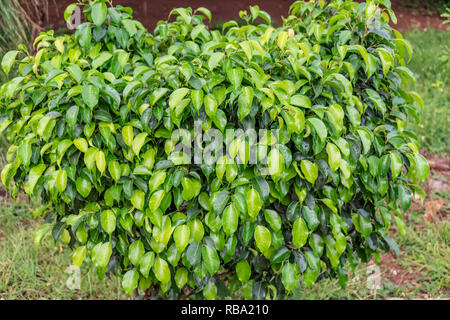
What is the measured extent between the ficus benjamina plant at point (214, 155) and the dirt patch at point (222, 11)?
411 centimetres

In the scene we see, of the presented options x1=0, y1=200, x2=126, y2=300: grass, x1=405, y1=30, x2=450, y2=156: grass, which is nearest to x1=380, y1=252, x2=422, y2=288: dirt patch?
x1=405, y1=30, x2=450, y2=156: grass

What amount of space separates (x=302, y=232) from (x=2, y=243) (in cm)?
226

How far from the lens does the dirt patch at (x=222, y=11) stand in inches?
255

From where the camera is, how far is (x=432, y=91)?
4.83 meters

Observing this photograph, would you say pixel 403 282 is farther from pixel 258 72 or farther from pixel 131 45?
pixel 131 45

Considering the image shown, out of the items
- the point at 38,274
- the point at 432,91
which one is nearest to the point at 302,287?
the point at 38,274

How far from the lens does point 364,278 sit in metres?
2.82

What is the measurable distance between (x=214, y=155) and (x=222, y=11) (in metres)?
6.36

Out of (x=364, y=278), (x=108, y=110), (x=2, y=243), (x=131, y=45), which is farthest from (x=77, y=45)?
(x=364, y=278)

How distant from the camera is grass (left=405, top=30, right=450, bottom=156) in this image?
4043 mm

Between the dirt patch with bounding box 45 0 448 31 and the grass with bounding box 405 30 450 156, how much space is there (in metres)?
0.40

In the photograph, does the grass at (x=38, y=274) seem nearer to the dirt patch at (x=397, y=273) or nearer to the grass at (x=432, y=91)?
the dirt patch at (x=397, y=273)

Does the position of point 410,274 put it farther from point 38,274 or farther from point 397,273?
point 38,274

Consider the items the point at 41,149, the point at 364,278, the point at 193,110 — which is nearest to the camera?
the point at 193,110
